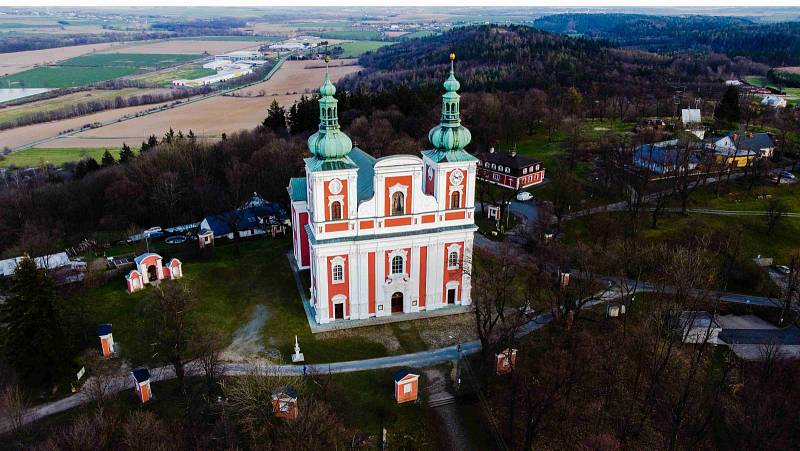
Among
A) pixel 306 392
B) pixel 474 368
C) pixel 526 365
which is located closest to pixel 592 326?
pixel 526 365

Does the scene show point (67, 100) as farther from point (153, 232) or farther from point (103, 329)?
point (103, 329)

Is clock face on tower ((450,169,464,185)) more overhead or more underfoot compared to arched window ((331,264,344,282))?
more overhead

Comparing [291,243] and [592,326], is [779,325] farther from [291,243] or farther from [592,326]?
[291,243]

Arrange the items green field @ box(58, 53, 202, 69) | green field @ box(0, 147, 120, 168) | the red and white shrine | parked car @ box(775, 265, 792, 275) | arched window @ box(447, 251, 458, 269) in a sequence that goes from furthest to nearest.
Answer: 1. green field @ box(58, 53, 202, 69)
2. green field @ box(0, 147, 120, 168)
3. parked car @ box(775, 265, 792, 275)
4. the red and white shrine
5. arched window @ box(447, 251, 458, 269)

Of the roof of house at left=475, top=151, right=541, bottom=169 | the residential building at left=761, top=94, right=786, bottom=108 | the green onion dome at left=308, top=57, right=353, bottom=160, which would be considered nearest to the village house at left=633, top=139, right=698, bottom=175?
the roof of house at left=475, top=151, right=541, bottom=169

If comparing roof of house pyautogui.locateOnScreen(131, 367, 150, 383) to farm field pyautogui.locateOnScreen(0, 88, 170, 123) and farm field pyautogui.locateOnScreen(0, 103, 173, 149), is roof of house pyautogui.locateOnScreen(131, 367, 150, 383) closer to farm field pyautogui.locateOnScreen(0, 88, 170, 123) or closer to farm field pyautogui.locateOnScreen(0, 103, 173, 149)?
farm field pyautogui.locateOnScreen(0, 103, 173, 149)
